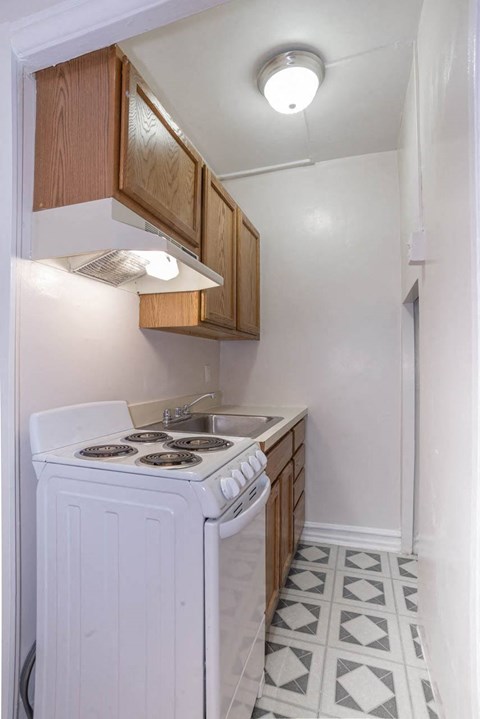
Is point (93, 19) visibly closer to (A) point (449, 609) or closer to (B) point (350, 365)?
(A) point (449, 609)

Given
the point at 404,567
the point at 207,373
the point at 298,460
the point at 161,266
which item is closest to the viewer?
the point at 161,266

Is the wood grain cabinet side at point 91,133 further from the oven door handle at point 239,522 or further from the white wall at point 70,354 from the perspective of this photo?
the oven door handle at point 239,522

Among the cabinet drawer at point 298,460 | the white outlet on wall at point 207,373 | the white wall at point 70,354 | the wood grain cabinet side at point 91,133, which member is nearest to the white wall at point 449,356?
the cabinet drawer at point 298,460

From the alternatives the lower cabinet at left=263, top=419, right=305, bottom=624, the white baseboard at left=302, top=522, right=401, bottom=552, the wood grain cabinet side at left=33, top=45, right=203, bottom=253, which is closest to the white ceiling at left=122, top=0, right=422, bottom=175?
the wood grain cabinet side at left=33, top=45, right=203, bottom=253

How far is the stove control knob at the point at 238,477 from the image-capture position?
3.55ft

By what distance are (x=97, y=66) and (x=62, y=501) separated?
1406 mm

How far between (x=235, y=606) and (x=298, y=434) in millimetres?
1359

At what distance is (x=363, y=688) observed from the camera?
1386mm

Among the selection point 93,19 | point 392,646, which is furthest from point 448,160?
point 392,646

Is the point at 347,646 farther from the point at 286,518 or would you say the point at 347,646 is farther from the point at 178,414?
the point at 178,414

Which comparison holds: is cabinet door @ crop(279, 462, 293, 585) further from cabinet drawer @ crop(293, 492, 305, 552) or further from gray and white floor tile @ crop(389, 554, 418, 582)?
gray and white floor tile @ crop(389, 554, 418, 582)

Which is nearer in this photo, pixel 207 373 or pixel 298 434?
pixel 298 434

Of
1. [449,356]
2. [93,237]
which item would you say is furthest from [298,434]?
[93,237]

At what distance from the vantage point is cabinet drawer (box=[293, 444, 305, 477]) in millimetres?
2227
